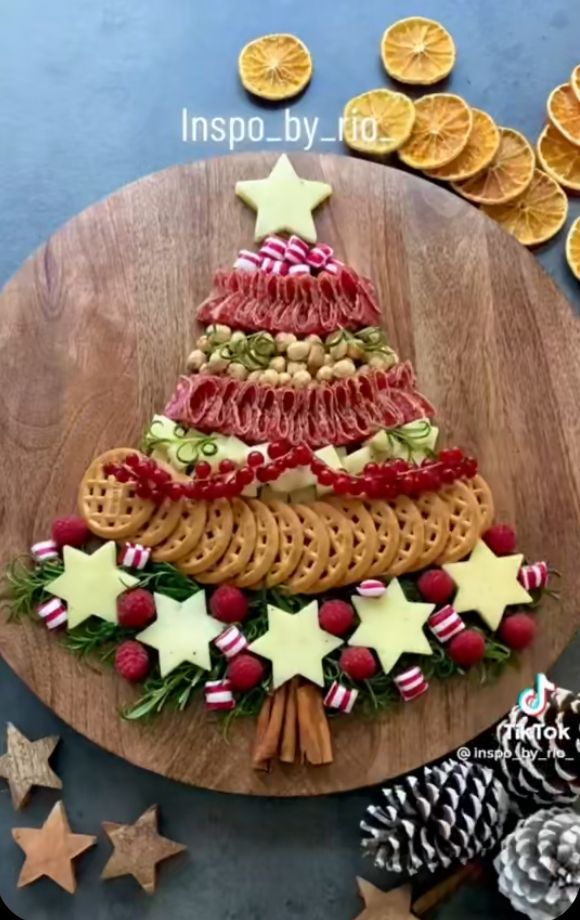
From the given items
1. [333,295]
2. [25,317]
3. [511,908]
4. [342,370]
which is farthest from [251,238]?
[511,908]

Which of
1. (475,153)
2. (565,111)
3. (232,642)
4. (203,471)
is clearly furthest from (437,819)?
(565,111)

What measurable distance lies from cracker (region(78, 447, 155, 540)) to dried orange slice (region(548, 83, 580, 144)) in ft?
3.03

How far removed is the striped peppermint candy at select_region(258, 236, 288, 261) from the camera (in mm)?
1562

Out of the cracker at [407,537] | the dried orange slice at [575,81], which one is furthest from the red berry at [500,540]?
the dried orange slice at [575,81]

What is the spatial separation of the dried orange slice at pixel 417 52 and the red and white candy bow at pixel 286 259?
0.42 meters

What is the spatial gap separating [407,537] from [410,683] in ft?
0.66

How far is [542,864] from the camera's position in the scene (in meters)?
1.39

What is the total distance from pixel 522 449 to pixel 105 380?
0.63 meters

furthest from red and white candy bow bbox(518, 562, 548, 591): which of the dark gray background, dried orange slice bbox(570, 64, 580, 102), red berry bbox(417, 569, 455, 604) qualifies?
dried orange slice bbox(570, 64, 580, 102)

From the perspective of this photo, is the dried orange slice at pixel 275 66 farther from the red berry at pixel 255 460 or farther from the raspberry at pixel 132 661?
the raspberry at pixel 132 661

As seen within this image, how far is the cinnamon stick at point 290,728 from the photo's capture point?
4.64 feet

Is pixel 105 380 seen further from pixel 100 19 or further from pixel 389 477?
pixel 100 19

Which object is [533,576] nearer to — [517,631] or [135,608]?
[517,631]

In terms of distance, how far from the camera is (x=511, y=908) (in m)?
1.53
